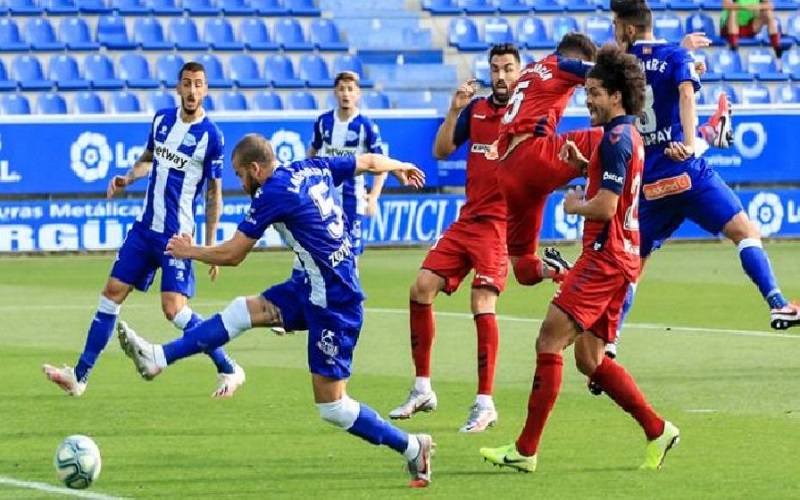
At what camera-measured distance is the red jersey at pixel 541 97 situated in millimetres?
10906

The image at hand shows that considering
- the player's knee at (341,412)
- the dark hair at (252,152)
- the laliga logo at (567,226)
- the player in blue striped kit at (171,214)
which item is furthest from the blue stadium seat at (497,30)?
the player's knee at (341,412)

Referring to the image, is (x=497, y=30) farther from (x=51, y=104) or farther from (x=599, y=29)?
(x=51, y=104)

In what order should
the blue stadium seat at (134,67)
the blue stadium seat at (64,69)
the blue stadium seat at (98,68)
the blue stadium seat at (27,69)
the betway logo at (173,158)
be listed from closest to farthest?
the betway logo at (173,158), the blue stadium seat at (27,69), the blue stadium seat at (64,69), the blue stadium seat at (98,68), the blue stadium seat at (134,67)

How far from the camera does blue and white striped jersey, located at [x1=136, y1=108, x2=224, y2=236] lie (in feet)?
41.8

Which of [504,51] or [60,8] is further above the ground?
[504,51]

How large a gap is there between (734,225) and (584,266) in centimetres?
345

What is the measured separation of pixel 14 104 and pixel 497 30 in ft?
30.3

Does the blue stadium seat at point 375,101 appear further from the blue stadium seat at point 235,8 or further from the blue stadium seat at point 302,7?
the blue stadium seat at point 235,8

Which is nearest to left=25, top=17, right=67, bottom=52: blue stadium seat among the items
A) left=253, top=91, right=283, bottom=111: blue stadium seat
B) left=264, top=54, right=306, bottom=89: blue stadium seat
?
left=253, top=91, right=283, bottom=111: blue stadium seat

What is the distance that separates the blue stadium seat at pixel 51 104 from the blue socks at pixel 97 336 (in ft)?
48.7

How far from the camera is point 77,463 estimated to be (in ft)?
27.6

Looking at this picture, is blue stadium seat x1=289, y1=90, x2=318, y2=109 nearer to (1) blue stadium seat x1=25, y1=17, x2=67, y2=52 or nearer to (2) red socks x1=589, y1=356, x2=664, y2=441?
(1) blue stadium seat x1=25, y1=17, x2=67, y2=52

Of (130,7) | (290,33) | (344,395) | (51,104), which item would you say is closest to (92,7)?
(130,7)

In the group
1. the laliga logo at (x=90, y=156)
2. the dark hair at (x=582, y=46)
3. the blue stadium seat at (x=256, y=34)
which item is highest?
the dark hair at (x=582, y=46)
